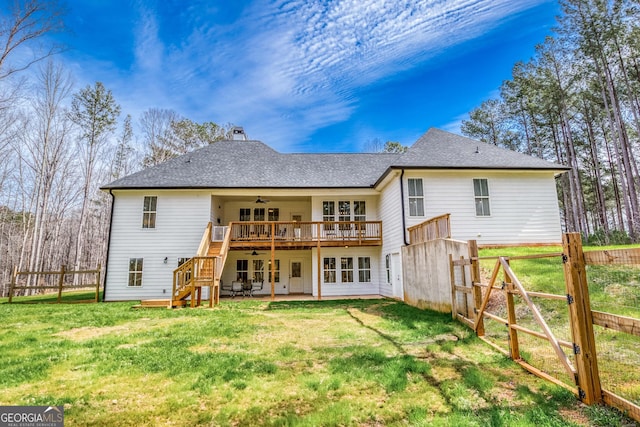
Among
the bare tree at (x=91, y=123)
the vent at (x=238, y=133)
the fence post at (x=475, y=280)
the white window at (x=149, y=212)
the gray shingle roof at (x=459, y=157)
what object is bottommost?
the fence post at (x=475, y=280)

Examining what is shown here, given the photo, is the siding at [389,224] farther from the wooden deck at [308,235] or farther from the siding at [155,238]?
the siding at [155,238]

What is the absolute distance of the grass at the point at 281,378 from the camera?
2916 millimetres

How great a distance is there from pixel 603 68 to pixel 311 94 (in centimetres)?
1891

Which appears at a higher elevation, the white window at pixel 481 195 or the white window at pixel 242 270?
the white window at pixel 481 195

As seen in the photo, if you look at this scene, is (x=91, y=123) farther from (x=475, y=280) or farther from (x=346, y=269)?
Answer: (x=475, y=280)

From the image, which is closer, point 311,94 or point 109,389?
point 109,389

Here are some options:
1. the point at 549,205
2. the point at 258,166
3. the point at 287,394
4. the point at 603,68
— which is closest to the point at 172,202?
the point at 258,166

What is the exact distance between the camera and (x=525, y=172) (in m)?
13.2

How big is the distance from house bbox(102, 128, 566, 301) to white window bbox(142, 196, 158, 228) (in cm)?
6

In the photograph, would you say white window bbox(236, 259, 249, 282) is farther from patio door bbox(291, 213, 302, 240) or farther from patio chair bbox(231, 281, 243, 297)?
patio door bbox(291, 213, 302, 240)

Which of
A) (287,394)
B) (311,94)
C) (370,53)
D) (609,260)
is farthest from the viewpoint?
(311,94)

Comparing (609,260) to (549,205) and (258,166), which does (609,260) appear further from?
(258,166)

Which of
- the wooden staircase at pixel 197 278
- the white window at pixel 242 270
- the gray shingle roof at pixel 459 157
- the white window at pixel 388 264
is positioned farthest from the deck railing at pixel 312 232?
the gray shingle roof at pixel 459 157

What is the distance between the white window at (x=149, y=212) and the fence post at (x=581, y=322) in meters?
15.7
